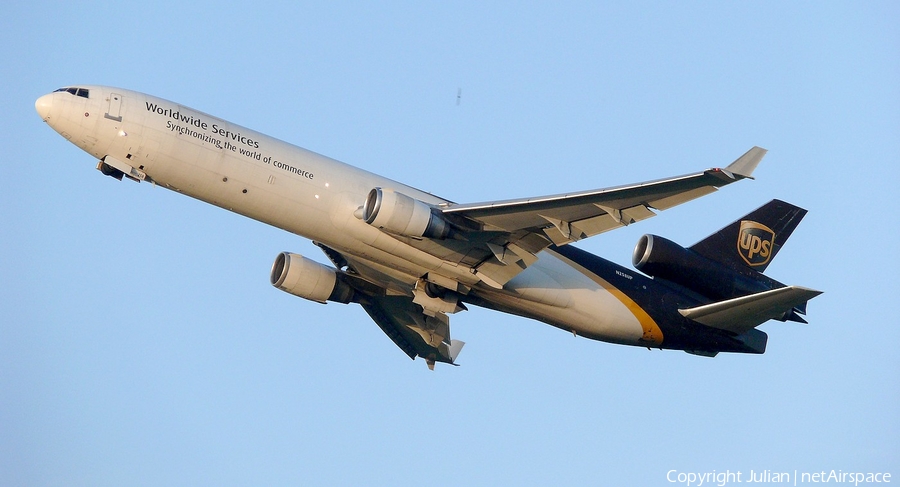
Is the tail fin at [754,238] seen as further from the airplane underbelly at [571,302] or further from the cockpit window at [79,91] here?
the cockpit window at [79,91]

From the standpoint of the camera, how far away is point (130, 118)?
1371 inches

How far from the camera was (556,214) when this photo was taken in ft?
114

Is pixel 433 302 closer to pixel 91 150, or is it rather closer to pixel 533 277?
pixel 533 277

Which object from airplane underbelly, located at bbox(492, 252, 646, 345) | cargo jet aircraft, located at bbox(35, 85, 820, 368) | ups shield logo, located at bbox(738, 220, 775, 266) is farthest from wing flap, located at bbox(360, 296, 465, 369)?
ups shield logo, located at bbox(738, 220, 775, 266)

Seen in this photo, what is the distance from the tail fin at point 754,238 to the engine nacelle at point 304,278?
49.0 ft

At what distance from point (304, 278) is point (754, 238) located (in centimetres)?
1857

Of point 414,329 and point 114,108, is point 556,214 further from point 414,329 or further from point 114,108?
point 114,108

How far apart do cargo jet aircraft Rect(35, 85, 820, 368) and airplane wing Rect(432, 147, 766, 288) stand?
48 mm

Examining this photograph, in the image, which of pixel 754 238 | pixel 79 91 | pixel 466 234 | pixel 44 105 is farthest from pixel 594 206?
pixel 44 105

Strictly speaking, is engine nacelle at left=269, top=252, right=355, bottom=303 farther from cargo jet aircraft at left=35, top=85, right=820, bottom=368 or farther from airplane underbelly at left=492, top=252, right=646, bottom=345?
airplane underbelly at left=492, top=252, right=646, bottom=345

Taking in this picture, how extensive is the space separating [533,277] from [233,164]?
1194cm

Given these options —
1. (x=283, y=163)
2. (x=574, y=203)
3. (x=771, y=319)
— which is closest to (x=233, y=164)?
(x=283, y=163)

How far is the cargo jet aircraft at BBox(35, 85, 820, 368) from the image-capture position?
34625 millimetres

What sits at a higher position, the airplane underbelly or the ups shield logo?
the ups shield logo
